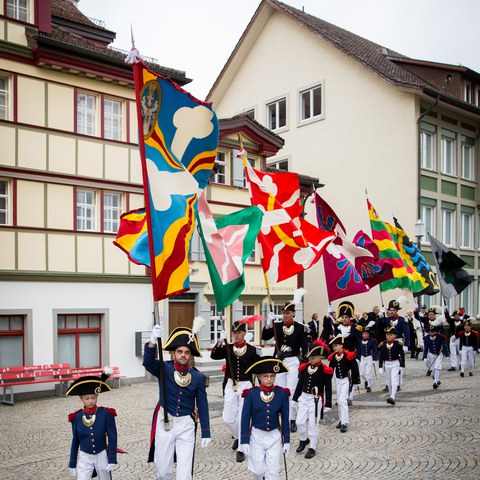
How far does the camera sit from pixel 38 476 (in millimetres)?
9930

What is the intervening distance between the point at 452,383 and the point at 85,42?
592 inches

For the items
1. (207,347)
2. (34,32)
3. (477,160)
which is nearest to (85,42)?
(34,32)

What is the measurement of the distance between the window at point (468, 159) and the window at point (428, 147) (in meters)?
3.30

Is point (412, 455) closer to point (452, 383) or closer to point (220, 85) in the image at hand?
point (452, 383)

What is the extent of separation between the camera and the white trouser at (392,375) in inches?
603

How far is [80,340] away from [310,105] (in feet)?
63.3

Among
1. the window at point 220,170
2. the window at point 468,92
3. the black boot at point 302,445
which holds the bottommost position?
the black boot at point 302,445

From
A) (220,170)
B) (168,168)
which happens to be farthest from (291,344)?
(220,170)

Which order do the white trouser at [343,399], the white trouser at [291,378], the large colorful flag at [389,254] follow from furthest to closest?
the large colorful flag at [389,254], the white trouser at [291,378], the white trouser at [343,399]

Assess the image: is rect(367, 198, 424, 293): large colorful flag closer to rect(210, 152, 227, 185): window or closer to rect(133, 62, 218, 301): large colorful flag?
rect(210, 152, 227, 185): window

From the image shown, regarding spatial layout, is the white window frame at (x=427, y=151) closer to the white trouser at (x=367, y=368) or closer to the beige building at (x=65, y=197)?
the beige building at (x=65, y=197)

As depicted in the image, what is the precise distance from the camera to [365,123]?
32125mm

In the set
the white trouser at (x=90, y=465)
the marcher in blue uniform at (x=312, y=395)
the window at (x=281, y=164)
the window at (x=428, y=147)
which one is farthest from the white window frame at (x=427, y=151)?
the white trouser at (x=90, y=465)

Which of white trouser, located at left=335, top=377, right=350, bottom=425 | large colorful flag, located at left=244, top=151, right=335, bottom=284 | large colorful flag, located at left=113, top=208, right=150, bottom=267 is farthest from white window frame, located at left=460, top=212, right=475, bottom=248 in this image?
large colorful flag, located at left=113, top=208, right=150, bottom=267
